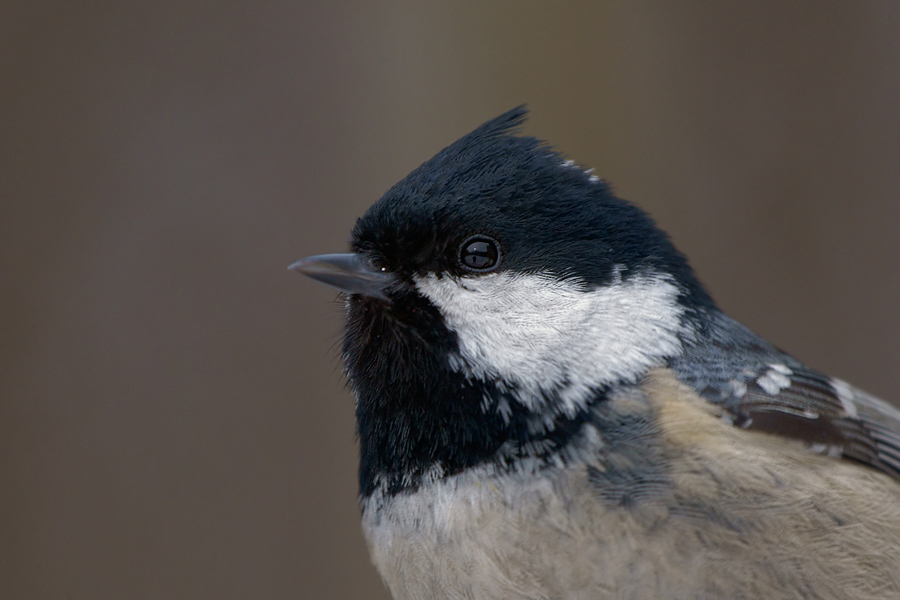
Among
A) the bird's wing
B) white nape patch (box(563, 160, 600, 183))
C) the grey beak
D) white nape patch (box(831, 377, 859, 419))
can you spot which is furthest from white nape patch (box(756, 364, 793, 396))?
the grey beak

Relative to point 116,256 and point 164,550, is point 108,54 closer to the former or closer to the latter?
point 116,256

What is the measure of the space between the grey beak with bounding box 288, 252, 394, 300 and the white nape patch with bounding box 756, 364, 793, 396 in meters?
0.50

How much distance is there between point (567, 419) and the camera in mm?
881

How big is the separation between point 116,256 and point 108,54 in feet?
1.44

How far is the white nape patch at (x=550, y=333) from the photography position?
0.90 m

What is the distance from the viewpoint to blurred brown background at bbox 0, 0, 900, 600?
1662mm

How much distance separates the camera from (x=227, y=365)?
1867 mm

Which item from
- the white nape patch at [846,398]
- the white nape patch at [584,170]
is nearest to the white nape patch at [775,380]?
the white nape patch at [846,398]

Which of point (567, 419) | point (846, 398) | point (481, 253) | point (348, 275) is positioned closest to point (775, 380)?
point (846, 398)

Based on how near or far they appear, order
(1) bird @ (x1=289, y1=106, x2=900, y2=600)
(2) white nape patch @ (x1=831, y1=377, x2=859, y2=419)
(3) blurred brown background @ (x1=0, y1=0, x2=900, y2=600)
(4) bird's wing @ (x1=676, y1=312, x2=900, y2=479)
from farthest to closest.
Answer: (3) blurred brown background @ (x1=0, y1=0, x2=900, y2=600) → (2) white nape patch @ (x1=831, y1=377, x2=859, y2=419) → (4) bird's wing @ (x1=676, y1=312, x2=900, y2=479) → (1) bird @ (x1=289, y1=106, x2=900, y2=600)

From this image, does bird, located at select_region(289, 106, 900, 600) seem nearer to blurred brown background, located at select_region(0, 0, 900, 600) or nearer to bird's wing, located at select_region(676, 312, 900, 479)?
bird's wing, located at select_region(676, 312, 900, 479)

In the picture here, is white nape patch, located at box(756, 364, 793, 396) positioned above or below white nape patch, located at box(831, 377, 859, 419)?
above

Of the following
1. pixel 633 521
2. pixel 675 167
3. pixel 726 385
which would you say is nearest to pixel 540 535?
pixel 633 521

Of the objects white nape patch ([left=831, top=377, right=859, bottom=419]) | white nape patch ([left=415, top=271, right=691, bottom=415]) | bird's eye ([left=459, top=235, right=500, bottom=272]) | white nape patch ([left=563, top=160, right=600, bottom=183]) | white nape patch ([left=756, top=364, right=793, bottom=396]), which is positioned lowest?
white nape patch ([left=831, top=377, right=859, bottom=419])
